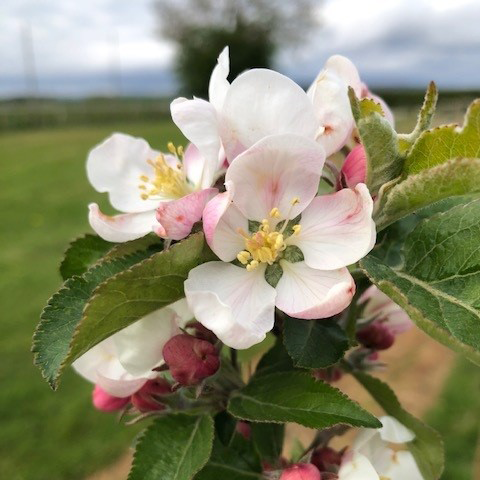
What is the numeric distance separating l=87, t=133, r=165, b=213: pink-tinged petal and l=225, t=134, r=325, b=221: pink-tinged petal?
20 centimetres

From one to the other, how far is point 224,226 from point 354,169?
13cm

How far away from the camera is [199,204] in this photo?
0.54 meters

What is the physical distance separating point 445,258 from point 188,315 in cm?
26

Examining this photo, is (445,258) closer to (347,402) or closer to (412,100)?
(347,402)

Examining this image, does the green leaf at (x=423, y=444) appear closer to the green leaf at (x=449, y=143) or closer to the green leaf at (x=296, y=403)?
the green leaf at (x=296, y=403)

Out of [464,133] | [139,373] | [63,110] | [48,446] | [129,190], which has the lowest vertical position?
[63,110]

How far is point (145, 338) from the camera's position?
61cm

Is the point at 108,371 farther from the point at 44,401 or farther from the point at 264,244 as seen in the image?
the point at 44,401

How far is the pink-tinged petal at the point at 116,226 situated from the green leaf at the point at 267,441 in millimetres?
311

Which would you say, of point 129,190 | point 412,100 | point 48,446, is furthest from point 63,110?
point 129,190

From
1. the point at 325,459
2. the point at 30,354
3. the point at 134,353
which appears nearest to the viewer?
the point at 134,353

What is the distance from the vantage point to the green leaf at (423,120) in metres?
0.57

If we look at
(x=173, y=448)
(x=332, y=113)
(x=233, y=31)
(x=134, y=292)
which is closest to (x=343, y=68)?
(x=332, y=113)

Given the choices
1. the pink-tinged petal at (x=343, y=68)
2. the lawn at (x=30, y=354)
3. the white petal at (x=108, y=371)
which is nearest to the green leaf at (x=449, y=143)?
the pink-tinged petal at (x=343, y=68)
